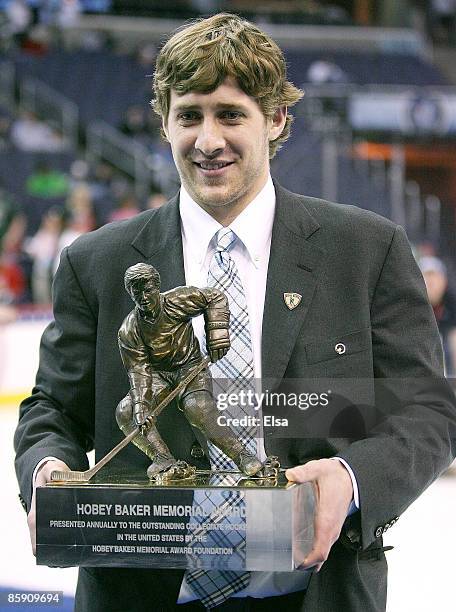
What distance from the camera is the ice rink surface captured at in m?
1.65

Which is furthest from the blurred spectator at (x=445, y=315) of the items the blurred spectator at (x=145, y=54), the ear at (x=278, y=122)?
the blurred spectator at (x=145, y=54)

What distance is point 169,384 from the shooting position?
118cm

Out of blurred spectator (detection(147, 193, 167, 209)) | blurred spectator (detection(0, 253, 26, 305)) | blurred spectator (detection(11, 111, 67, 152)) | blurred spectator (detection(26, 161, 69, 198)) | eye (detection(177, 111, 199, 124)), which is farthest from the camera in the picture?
blurred spectator (detection(11, 111, 67, 152))

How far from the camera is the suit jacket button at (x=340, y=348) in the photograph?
4.32 ft

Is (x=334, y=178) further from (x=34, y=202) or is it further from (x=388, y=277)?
(x=388, y=277)

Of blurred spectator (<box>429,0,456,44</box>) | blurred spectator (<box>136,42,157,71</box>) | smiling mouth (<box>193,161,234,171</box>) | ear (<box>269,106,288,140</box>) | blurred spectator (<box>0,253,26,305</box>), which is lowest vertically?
smiling mouth (<box>193,161,234,171</box>)

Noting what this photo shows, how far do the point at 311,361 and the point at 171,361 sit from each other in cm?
20

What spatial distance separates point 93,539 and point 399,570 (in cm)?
180

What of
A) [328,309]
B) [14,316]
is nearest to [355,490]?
[328,309]

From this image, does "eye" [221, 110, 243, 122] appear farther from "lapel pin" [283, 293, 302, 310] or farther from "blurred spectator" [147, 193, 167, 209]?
"blurred spectator" [147, 193, 167, 209]

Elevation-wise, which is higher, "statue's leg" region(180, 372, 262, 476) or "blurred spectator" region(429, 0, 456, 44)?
"blurred spectator" region(429, 0, 456, 44)

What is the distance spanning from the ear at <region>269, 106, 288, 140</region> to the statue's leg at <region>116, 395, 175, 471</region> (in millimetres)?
414

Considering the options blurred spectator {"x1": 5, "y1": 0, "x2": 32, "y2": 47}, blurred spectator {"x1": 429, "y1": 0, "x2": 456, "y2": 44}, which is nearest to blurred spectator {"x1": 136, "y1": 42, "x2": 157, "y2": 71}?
blurred spectator {"x1": 5, "y1": 0, "x2": 32, "y2": 47}

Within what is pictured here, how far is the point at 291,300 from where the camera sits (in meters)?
1.31
